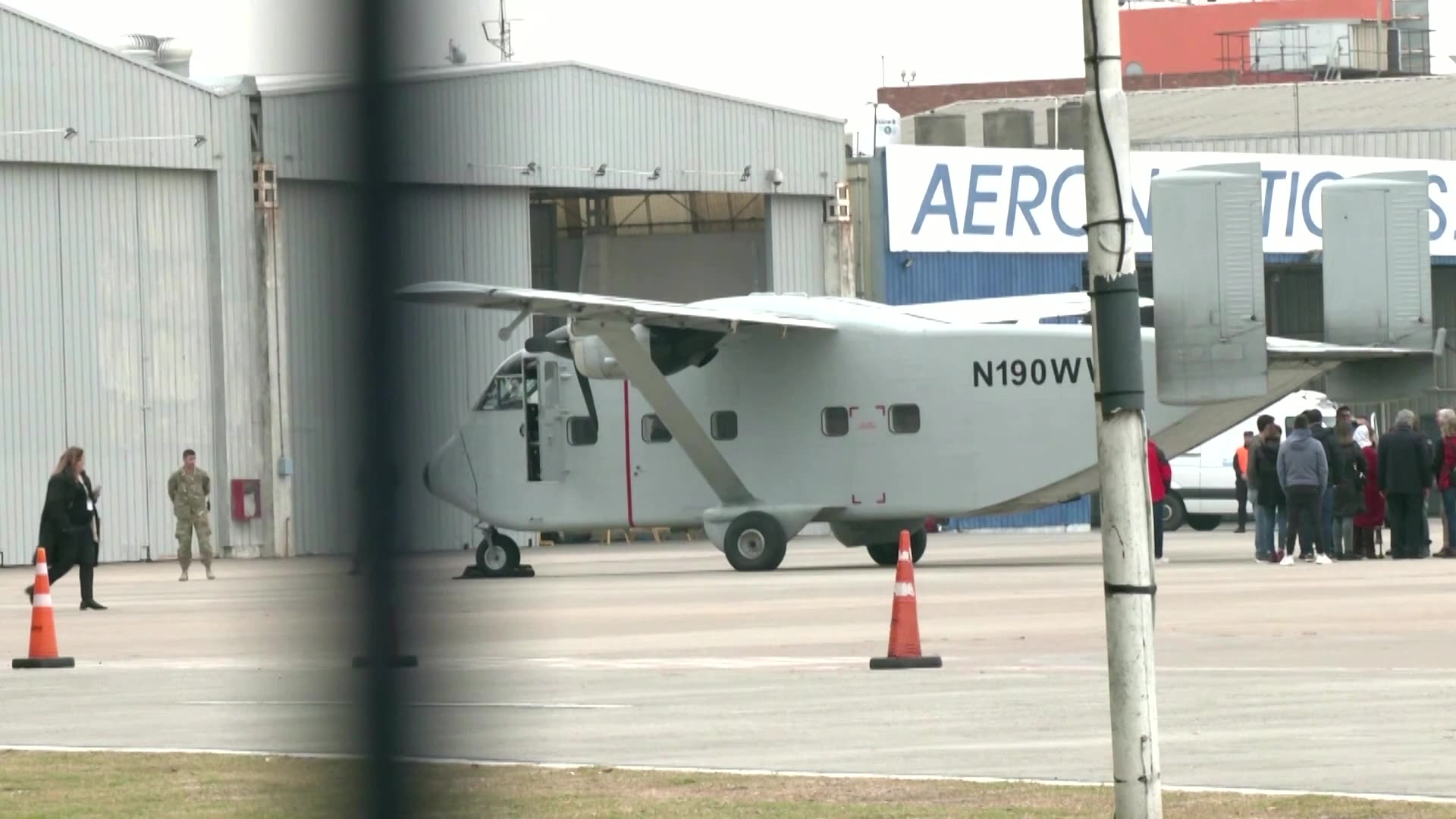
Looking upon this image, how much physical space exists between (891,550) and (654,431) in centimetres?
356

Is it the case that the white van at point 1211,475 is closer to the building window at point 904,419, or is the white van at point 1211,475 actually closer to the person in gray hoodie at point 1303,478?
the person in gray hoodie at point 1303,478

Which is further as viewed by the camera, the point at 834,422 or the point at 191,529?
the point at 191,529

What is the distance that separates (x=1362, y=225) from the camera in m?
11.4

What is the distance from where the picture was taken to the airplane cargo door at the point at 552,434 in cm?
2842

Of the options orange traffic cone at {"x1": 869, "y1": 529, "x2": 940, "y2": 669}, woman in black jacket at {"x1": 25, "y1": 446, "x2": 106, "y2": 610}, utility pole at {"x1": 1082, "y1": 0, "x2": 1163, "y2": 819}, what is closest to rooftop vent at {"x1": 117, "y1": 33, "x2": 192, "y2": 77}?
utility pole at {"x1": 1082, "y1": 0, "x2": 1163, "y2": 819}

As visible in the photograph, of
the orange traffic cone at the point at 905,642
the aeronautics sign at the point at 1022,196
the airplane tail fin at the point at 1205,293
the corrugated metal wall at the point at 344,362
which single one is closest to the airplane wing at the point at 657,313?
the orange traffic cone at the point at 905,642

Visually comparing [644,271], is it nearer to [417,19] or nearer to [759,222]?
[759,222]

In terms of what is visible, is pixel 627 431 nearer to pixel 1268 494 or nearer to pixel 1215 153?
pixel 1268 494

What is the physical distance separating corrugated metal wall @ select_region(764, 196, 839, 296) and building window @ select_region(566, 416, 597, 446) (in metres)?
15.5

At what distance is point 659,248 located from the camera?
47906 mm

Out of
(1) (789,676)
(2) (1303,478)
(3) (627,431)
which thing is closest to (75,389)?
(3) (627,431)

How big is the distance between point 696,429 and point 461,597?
2519 cm

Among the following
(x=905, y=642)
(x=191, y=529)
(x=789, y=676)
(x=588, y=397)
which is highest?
(x=588, y=397)

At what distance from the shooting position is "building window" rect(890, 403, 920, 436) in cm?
2700
